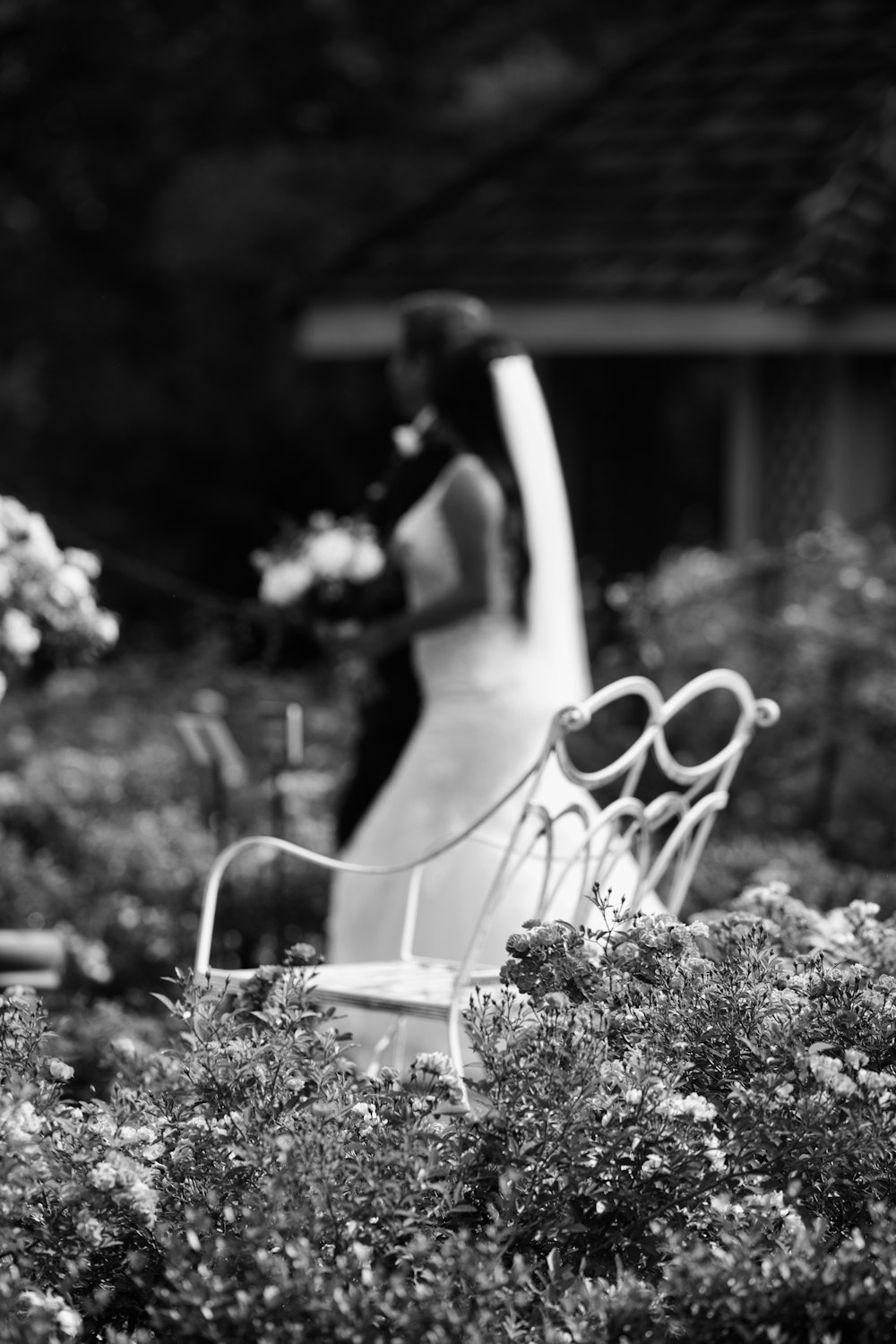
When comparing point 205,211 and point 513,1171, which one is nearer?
point 513,1171

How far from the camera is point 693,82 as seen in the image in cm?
976

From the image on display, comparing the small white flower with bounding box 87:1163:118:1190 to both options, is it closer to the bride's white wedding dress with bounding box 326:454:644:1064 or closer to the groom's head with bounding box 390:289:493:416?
the bride's white wedding dress with bounding box 326:454:644:1064

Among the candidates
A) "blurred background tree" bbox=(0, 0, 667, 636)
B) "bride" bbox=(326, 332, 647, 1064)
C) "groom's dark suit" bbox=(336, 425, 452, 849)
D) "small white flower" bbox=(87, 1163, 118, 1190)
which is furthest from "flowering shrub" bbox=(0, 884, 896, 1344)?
"blurred background tree" bbox=(0, 0, 667, 636)

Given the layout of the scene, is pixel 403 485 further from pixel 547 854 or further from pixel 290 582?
pixel 547 854

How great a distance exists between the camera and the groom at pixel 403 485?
4746mm

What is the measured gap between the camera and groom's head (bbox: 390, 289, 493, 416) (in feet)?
15.5

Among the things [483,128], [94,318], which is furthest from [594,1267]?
[94,318]

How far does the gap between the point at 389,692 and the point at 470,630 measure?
410 mm

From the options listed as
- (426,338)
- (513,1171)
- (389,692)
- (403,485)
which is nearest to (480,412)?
(426,338)

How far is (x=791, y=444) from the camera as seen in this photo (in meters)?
8.77

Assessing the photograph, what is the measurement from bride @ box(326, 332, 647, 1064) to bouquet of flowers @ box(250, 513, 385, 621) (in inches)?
5.9

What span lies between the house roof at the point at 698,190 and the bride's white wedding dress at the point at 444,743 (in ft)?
12.1

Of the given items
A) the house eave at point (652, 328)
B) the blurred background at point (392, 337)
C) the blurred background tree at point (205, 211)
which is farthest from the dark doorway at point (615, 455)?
the blurred background tree at point (205, 211)

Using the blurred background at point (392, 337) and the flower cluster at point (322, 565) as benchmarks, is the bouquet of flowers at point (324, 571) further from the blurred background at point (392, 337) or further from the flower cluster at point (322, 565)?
the blurred background at point (392, 337)
